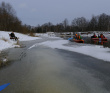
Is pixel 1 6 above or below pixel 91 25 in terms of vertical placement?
above

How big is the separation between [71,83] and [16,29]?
35.6 m

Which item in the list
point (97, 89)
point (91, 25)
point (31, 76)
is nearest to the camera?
point (97, 89)

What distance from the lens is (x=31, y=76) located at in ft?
13.2

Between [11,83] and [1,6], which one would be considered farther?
[1,6]

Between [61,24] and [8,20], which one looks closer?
[8,20]

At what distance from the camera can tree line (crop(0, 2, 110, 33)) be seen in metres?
33.0

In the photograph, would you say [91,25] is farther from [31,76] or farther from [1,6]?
[31,76]

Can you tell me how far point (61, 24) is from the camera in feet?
341

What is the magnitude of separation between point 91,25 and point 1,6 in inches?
2357

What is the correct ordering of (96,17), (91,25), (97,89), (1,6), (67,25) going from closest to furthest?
1. (97,89)
2. (1,6)
3. (91,25)
4. (96,17)
5. (67,25)

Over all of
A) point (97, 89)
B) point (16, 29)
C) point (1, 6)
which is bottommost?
point (97, 89)

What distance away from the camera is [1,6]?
3531 centimetres

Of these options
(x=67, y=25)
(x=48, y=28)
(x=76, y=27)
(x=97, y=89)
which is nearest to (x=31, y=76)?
(x=97, y=89)

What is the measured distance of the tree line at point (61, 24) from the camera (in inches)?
1301
